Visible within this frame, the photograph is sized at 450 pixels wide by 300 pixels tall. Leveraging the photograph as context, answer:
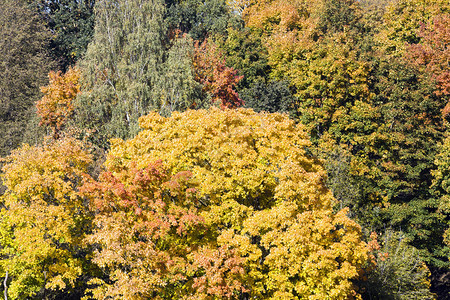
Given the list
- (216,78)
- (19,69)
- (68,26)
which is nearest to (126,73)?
(216,78)

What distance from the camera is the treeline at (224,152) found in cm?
2053

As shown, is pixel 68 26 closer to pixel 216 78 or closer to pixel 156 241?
pixel 216 78

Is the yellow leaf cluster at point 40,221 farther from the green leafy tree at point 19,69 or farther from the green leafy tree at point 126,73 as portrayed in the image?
the green leafy tree at point 19,69

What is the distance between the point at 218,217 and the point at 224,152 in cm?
344

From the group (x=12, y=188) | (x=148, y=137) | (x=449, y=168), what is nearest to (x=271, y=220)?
(x=148, y=137)

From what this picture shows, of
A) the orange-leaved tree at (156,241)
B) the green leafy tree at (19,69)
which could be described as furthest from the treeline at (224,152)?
the green leafy tree at (19,69)

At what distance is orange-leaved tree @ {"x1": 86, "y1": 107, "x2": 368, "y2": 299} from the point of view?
1934cm

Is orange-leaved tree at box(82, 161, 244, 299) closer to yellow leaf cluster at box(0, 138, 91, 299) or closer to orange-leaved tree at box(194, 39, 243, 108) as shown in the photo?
yellow leaf cluster at box(0, 138, 91, 299)

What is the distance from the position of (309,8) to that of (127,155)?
46192 mm

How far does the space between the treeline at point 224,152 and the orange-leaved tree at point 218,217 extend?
12 cm

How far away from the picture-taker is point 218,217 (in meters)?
21.7

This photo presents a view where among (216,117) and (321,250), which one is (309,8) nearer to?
(216,117)

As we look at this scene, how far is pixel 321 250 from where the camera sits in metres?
19.3

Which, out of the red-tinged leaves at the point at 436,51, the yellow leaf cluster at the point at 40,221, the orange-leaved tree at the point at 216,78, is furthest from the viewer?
the orange-leaved tree at the point at 216,78
